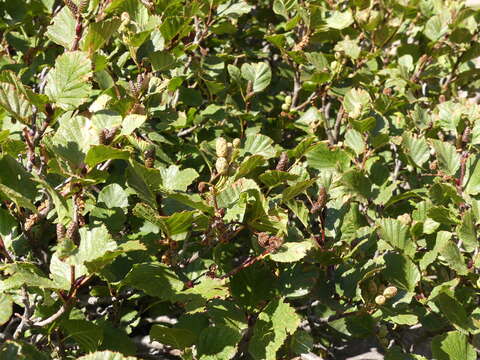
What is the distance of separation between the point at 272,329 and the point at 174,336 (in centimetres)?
27

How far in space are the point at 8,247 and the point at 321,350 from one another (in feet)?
4.41

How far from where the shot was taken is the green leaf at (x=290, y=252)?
140cm

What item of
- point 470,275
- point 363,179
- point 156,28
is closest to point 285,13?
point 156,28

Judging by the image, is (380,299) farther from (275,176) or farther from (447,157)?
(447,157)

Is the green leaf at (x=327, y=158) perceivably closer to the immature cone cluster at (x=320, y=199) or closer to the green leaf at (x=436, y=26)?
the immature cone cluster at (x=320, y=199)

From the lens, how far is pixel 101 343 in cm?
152

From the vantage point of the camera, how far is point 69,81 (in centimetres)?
139

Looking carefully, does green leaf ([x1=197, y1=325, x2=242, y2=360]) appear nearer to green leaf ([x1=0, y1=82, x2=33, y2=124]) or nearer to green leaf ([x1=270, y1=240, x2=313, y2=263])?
green leaf ([x1=270, y1=240, x2=313, y2=263])

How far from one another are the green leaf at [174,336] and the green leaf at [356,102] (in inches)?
38.7

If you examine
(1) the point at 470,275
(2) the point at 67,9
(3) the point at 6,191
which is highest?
(2) the point at 67,9

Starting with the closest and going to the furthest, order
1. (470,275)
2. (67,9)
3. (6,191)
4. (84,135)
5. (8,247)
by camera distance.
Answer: (6,191) → (84,135) → (8,247) → (67,9) → (470,275)

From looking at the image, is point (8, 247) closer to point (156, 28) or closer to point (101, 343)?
point (101, 343)

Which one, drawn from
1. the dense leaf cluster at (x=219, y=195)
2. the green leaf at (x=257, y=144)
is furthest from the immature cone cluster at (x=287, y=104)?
the green leaf at (x=257, y=144)

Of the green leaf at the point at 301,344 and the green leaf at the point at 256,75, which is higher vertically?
the green leaf at the point at 256,75
